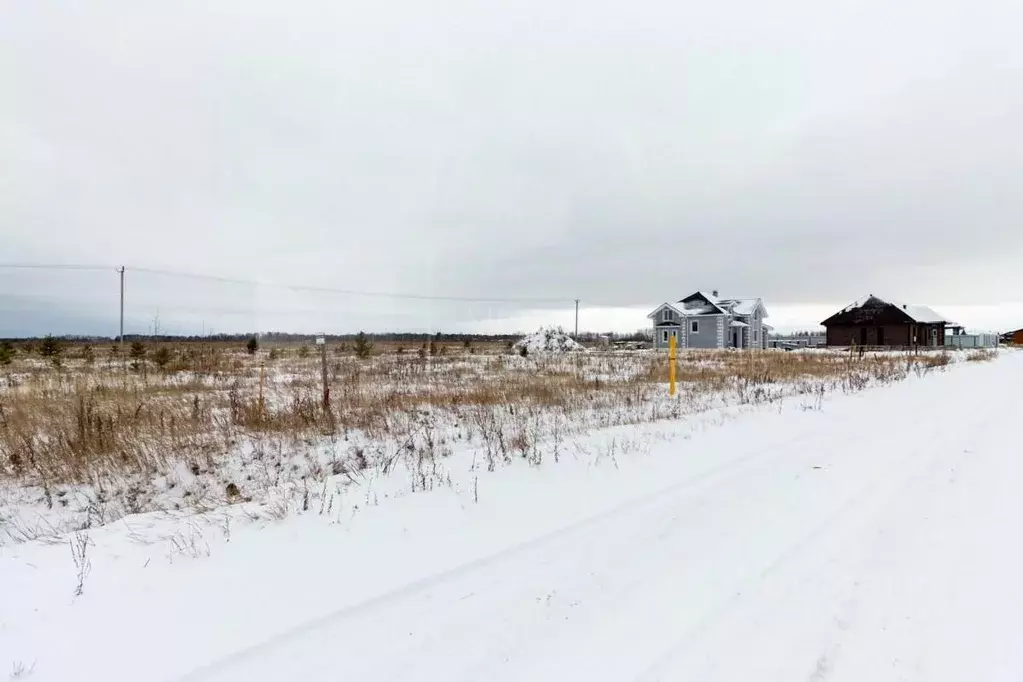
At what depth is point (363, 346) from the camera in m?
20.5

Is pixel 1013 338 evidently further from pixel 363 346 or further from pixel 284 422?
pixel 284 422

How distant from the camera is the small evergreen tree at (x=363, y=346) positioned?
18002 millimetres

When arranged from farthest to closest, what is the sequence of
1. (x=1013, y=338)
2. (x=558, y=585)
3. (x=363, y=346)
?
1. (x=1013, y=338)
2. (x=363, y=346)
3. (x=558, y=585)

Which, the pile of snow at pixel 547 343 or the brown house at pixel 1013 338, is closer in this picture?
the pile of snow at pixel 547 343

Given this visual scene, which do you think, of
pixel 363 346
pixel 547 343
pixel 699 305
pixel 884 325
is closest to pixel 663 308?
pixel 699 305

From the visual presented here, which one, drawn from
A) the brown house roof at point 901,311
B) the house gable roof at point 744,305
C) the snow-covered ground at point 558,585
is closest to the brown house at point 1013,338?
the brown house roof at point 901,311

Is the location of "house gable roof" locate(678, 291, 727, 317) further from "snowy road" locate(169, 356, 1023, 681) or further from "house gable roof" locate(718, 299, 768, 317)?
"snowy road" locate(169, 356, 1023, 681)

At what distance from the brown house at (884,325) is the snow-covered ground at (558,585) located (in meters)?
54.4

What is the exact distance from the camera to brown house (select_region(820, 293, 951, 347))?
162ft

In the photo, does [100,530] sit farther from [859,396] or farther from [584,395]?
[859,396]

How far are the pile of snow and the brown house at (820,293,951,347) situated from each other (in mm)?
32122

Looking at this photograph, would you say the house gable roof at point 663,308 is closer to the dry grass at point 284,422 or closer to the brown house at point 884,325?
the brown house at point 884,325

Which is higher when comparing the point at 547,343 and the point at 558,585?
the point at 547,343

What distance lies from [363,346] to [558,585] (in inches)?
729
